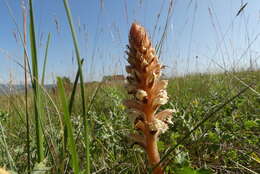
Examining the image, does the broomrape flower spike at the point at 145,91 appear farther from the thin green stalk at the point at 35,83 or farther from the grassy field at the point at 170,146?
the thin green stalk at the point at 35,83

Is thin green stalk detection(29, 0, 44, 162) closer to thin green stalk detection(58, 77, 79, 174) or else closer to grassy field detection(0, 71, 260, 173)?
grassy field detection(0, 71, 260, 173)

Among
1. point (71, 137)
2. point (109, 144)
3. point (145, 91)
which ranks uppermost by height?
point (145, 91)

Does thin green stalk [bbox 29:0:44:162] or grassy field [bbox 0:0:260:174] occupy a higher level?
thin green stalk [bbox 29:0:44:162]

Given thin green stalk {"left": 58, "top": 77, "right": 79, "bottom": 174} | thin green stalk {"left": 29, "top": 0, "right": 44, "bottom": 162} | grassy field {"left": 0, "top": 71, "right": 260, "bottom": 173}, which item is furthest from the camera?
grassy field {"left": 0, "top": 71, "right": 260, "bottom": 173}

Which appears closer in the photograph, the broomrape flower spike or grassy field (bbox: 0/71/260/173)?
the broomrape flower spike

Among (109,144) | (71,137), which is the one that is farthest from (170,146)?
(71,137)

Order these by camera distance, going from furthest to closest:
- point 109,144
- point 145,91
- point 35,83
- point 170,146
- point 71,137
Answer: point 109,144, point 170,146, point 35,83, point 145,91, point 71,137

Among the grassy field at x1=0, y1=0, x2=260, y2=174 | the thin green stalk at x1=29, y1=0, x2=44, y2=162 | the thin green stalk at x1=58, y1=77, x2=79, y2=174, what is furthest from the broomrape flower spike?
the thin green stalk at x1=29, y1=0, x2=44, y2=162

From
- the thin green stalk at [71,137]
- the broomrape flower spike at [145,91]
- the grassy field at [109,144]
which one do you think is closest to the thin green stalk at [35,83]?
the grassy field at [109,144]

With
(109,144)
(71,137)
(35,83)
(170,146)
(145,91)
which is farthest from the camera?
(109,144)

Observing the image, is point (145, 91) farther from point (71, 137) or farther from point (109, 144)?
point (109, 144)
